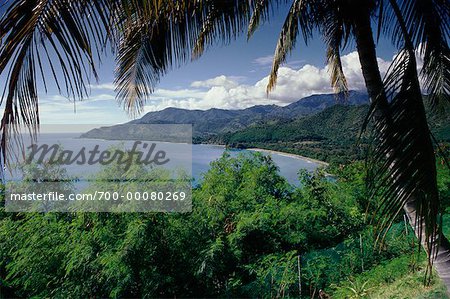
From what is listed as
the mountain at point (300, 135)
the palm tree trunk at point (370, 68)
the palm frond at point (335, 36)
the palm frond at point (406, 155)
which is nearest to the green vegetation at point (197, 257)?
the palm tree trunk at point (370, 68)

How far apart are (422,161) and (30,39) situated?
166 centimetres

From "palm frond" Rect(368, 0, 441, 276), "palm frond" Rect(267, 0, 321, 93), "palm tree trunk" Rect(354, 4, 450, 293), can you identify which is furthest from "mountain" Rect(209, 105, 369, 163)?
"palm frond" Rect(368, 0, 441, 276)

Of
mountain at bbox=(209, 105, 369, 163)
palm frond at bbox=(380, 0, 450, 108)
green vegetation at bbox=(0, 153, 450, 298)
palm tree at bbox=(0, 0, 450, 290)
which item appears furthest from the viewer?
mountain at bbox=(209, 105, 369, 163)

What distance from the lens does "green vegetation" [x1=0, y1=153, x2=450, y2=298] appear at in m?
4.50

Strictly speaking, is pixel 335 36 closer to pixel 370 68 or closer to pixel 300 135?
pixel 370 68

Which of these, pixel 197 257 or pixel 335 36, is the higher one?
pixel 335 36

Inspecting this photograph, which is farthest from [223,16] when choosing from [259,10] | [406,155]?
[406,155]

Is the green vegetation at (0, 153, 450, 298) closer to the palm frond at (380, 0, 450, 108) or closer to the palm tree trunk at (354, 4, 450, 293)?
the palm tree trunk at (354, 4, 450, 293)

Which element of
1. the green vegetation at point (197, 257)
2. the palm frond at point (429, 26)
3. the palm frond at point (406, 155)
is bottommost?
the green vegetation at point (197, 257)

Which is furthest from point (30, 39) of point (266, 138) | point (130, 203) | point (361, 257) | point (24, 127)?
point (266, 138)

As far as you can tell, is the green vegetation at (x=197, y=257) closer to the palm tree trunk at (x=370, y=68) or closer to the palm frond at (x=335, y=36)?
the palm tree trunk at (x=370, y=68)

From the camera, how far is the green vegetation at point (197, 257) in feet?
14.8

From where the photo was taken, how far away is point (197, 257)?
5.25 metres

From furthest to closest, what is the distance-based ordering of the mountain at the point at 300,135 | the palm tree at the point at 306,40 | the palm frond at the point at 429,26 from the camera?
the mountain at the point at 300,135 < the palm frond at the point at 429,26 < the palm tree at the point at 306,40
